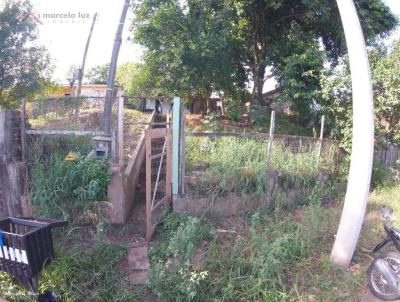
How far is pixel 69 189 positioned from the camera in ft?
15.0

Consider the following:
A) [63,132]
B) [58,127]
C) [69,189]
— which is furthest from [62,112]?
[69,189]

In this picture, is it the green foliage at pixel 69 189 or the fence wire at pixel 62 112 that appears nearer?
the green foliage at pixel 69 189

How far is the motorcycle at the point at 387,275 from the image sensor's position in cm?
314

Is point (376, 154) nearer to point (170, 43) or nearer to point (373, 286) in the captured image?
point (373, 286)

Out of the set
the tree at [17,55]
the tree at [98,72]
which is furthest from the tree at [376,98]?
the tree at [98,72]

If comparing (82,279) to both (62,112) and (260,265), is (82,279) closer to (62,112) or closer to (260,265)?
(260,265)

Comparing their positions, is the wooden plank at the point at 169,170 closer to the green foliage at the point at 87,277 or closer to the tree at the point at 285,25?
the green foliage at the point at 87,277

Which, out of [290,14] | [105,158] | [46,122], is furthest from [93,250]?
[290,14]

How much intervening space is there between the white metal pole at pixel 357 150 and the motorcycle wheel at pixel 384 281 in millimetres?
345

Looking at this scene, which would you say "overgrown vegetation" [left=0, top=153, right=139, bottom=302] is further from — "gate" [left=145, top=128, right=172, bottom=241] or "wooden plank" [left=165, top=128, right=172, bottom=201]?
"wooden plank" [left=165, top=128, right=172, bottom=201]

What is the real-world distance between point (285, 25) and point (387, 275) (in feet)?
38.0

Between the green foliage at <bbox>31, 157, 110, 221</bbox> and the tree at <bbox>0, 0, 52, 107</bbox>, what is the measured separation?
7.87 metres

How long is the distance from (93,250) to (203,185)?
2024 millimetres

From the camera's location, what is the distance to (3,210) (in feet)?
15.9
